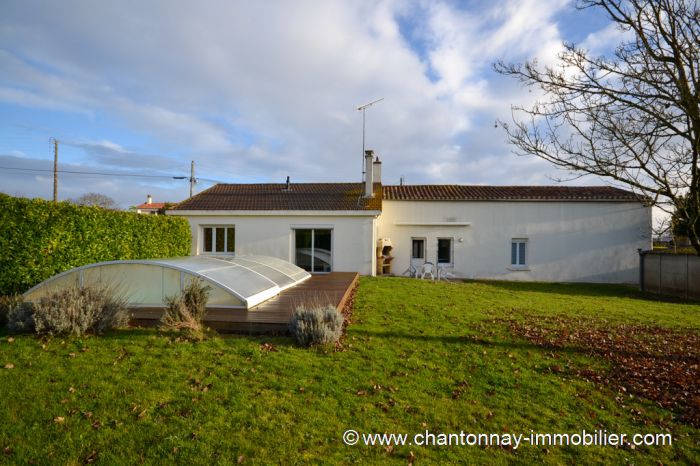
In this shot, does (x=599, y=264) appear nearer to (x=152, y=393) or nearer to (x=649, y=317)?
(x=649, y=317)

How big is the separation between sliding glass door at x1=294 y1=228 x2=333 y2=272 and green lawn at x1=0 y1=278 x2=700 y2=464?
9920 mm

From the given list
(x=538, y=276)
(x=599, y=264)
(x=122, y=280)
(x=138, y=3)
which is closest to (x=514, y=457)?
(x=122, y=280)

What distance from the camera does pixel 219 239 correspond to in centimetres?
1822

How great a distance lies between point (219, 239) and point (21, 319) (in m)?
11.8

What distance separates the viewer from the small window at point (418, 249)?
65.2 ft

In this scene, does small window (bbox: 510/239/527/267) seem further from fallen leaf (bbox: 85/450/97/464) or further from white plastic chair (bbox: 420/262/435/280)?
fallen leaf (bbox: 85/450/97/464)

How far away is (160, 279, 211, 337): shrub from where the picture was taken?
6613 mm

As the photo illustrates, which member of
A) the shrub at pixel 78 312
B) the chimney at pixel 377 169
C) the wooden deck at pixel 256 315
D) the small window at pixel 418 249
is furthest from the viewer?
the chimney at pixel 377 169

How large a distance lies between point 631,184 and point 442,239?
1429 centimetres

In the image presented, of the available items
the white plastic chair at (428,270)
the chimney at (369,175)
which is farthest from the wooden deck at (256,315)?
the chimney at (369,175)

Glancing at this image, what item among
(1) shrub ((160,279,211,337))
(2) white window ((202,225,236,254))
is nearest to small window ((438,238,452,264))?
(2) white window ((202,225,236,254))

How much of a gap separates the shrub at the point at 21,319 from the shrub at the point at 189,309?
2044 millimetres

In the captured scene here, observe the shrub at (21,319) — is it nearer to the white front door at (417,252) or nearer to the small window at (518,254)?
the white front door at (417,252)

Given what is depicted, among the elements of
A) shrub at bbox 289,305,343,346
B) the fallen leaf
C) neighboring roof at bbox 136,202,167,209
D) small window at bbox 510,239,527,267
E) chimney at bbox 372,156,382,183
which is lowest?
the fallen leaf
